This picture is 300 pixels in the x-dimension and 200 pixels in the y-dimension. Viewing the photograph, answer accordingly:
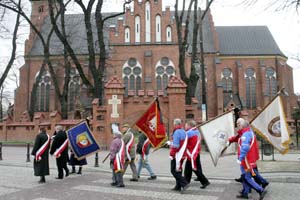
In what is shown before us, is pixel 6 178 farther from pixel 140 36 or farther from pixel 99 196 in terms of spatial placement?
pixel 140 36

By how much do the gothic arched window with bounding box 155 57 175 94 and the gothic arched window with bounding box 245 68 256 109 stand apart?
12.8m

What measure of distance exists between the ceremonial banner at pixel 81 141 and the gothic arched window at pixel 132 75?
2520cm

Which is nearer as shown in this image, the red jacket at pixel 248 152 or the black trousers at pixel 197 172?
the red jacket at pixel 248 152

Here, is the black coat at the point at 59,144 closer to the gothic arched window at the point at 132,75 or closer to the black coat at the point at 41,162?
the black coat at the point at 41,162

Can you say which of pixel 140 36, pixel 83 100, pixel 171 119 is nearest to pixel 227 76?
pixel 140 36

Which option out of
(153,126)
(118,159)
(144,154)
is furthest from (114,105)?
(118,159)

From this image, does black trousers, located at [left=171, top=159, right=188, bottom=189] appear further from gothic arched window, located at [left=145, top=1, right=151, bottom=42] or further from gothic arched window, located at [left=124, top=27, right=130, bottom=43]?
gothic arched window, located at [left=124, top=27, right=130, bottom=43]

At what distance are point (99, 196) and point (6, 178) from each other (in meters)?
4.10

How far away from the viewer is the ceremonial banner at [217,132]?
974 centimetres

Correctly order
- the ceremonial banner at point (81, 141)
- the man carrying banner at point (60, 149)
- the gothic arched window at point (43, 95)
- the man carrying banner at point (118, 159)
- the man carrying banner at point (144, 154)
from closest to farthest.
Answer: the man carrying banner at point (118, 159)
the man carrying banner at point (144, 154)
the man carrying banner at point (60, 149)
the ceremonial banner at point (81, 141)
the gothic arched window at point (43, 95)

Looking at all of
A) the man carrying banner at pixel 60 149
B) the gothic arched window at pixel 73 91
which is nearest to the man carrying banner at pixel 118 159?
the man carrying banner at pixel 60 149

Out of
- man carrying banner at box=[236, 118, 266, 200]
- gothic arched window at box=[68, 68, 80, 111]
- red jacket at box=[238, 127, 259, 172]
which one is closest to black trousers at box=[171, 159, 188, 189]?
man carrying banner at box=[236, 118, 266, 200]

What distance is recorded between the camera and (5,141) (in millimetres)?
23750

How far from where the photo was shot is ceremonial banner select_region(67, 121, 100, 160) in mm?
11430
